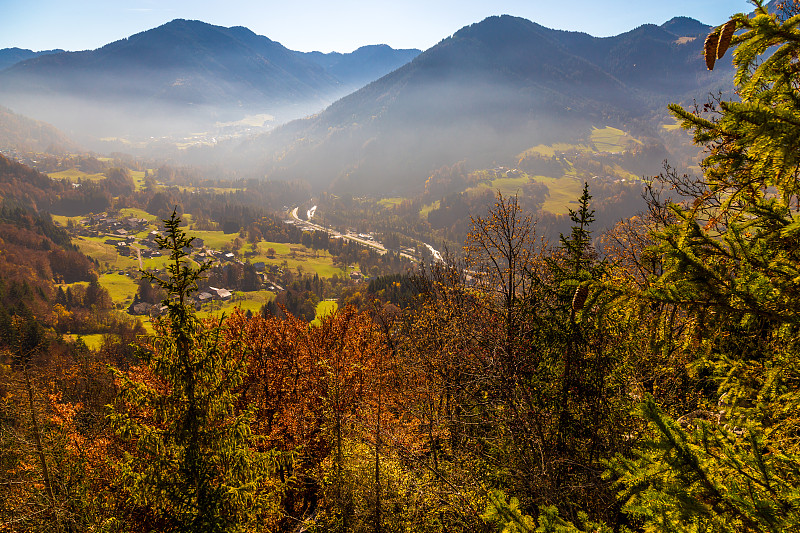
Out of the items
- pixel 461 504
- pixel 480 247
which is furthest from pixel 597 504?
pixel 480 247

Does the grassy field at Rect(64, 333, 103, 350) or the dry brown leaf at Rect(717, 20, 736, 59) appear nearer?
the dry brown leaf at Rect(717, 20, 736, 59)

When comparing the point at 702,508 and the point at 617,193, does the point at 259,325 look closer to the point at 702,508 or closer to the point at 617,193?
the point at 702,508

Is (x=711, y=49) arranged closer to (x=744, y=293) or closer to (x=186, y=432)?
(x=744, y=293)

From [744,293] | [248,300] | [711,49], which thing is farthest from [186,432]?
[248,300]

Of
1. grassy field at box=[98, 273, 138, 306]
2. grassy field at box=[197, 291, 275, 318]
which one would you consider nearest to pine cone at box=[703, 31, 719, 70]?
grassy field at box=[197, 291, 275, 318]

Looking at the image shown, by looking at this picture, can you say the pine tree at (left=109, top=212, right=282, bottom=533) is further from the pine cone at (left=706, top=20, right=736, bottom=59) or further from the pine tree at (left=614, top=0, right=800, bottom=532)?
the pine cone at (left=706, top=20, right=736, bottom=59)

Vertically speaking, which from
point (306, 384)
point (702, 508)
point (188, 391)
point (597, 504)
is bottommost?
point (306, 384)
